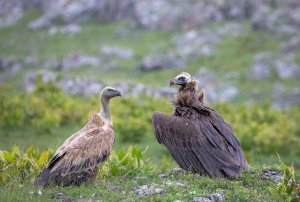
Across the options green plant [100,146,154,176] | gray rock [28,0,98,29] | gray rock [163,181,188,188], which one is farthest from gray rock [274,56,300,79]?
gray rock [28,0,98,29]

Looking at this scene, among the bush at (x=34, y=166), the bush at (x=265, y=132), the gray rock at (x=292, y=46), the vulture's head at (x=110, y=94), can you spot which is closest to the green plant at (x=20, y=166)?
the bush at (x=34, y=166)

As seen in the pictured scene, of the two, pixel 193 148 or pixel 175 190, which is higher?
pixel 193 148

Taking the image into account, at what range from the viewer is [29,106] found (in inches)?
943

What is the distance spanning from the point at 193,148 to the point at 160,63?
134 feet

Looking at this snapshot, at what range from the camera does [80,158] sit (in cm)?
939

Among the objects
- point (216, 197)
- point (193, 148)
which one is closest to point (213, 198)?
point (216, 197)

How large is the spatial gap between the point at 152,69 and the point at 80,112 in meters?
26.9

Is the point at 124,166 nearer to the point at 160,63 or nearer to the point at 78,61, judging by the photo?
the point at 160,63

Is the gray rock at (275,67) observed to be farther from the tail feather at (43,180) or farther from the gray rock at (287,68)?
the tail feather at (43,180)

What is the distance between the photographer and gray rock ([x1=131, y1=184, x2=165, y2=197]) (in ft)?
29.7

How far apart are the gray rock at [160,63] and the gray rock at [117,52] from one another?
18.4 ft

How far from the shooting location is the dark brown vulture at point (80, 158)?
364 inches

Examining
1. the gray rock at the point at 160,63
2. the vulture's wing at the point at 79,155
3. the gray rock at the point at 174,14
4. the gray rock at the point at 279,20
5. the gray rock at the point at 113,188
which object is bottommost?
the gray rock at the point at 113,188

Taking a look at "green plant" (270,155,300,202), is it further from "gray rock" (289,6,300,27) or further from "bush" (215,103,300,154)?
"gray rock" (289,6,300,27)
